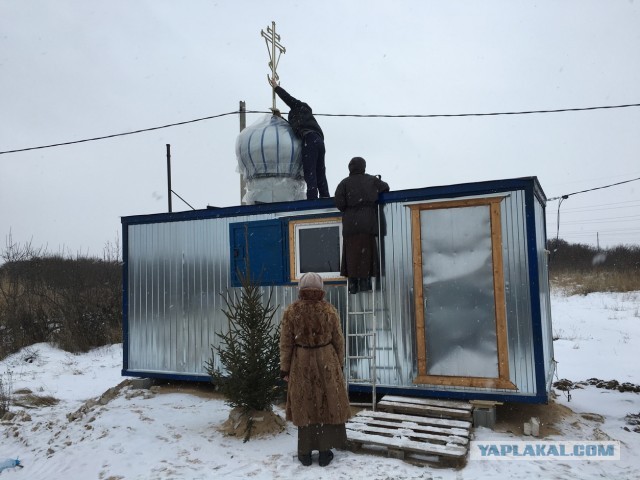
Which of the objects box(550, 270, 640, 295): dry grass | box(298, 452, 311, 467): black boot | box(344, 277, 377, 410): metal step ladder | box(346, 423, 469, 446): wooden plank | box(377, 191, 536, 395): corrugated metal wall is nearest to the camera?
box(298, 452, 311, 467): black boot

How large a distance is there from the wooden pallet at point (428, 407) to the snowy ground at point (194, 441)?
1.17 ft

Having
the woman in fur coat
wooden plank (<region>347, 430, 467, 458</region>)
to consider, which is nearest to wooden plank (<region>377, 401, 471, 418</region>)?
wooden plank (<region>347, 430, 467, 458</region>)

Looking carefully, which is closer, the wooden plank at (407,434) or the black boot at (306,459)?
the black boot at (306,459)

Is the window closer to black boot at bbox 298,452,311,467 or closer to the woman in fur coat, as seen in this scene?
the woman in fur coat

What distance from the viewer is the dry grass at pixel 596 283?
80.1 feet

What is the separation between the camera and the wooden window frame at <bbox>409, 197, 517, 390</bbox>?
21.7 ft

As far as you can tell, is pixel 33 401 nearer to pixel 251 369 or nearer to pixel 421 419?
A: pixel 251 369

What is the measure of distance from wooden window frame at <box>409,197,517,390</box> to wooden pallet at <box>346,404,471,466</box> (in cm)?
64

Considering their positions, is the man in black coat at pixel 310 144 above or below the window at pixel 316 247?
above

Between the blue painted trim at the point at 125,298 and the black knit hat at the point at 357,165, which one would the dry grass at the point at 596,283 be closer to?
the black knit hat at the point at 357,165

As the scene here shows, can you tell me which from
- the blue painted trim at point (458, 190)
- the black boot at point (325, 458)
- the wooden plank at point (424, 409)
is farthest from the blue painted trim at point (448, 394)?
the blue painted trim at point (458, 190)

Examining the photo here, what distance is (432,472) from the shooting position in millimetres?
5188

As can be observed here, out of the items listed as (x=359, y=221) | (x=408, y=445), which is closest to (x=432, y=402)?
(x=408, y=445)

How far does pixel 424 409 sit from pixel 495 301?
1685 mm
